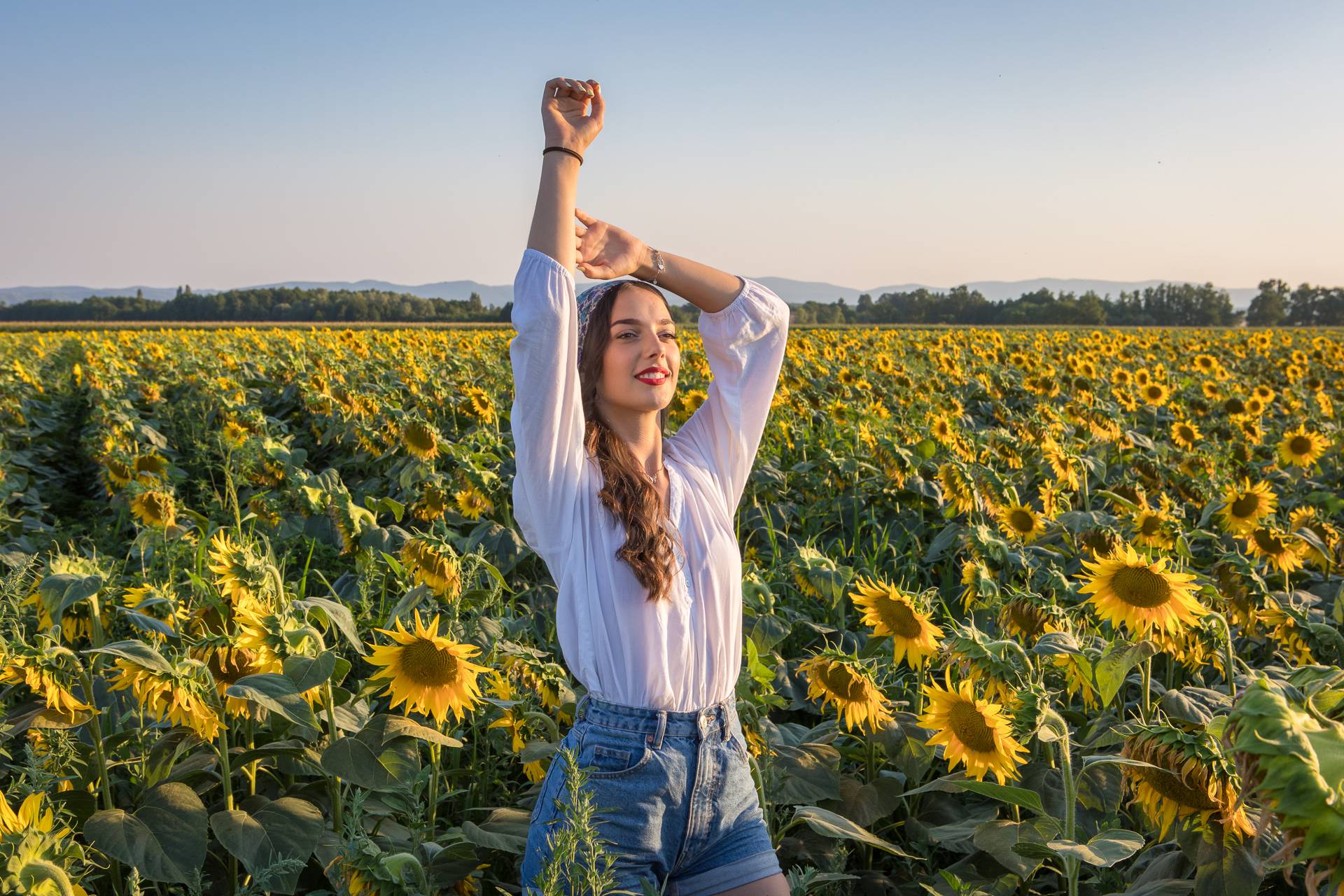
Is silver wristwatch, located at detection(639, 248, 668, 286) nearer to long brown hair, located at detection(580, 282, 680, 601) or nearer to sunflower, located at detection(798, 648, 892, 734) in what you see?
long brown hair, located at detection(580, 282, 680, 601)

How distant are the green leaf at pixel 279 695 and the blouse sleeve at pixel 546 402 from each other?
2.03 feet

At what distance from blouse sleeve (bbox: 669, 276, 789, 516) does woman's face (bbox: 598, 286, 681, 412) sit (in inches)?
7.4

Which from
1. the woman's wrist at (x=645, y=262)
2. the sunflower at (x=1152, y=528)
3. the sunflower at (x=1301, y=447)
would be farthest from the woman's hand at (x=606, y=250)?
the sunflower at (x=1301, y=447)

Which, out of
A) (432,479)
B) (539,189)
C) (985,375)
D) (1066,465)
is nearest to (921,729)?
(539,189)

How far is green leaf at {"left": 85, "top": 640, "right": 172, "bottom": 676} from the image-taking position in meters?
2.02

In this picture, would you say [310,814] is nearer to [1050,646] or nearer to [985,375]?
[1050,646]

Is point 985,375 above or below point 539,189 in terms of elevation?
below

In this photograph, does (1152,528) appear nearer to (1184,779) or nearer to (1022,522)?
(1022,522)

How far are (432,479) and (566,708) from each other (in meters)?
2.39

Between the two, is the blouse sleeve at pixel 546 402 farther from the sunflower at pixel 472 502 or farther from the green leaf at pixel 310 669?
the sunflower at pixel 472 502

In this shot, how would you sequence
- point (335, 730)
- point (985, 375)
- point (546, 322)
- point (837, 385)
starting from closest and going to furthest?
point (546, 322) → point (335, 730) → point (837, 385) → point (985, 375)

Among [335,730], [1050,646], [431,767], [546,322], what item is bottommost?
[431,767]

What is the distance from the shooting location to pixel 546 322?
2.11 metres

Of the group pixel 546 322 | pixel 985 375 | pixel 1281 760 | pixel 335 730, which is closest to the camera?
pixel 1281 760
